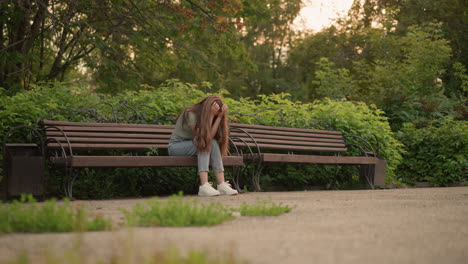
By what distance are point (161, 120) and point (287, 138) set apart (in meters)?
1.95

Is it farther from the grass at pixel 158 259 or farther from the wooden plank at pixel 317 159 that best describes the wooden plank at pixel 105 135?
the grass at pixel 158 259

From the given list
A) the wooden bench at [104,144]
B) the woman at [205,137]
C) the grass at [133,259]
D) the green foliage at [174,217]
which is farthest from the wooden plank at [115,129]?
the grass at [133,259]

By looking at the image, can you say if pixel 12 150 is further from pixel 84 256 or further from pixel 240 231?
A: pixel 84 256

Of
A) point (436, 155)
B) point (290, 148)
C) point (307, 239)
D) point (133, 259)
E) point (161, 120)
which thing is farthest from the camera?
point (436, 155)

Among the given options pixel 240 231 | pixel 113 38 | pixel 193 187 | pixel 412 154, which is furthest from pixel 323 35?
pixel 240 231

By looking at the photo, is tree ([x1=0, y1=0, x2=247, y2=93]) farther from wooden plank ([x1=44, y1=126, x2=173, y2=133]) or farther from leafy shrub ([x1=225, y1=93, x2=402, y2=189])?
wooden plank ([x1=44, y1=126, x2=173, y2=133])

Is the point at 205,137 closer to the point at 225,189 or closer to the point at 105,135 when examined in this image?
the point at 225,189

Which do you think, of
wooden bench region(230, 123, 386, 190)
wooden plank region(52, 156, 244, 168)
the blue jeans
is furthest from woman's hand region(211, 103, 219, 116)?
wooden bench region(230, 123, 386, 190)

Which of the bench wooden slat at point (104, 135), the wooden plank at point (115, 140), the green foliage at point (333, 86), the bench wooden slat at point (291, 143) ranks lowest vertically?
the bench wooden slat at point (291, 143)

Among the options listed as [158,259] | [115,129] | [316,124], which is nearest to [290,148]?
[316,124]

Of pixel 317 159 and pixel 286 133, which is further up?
pixel 286 133

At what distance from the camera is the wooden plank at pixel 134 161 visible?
6.44 metres

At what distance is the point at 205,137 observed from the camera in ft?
23.3

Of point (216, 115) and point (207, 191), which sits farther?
point (216, 115)
